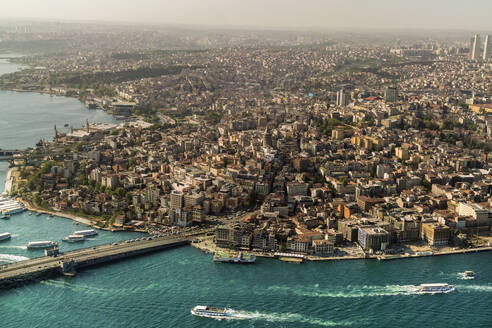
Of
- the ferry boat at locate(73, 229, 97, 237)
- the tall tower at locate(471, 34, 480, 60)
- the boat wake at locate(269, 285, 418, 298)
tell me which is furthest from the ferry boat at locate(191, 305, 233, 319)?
the tall tower at locate(471, 34, 480, 60)

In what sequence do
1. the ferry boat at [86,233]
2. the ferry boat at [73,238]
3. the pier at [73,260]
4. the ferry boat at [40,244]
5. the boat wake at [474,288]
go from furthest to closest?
the ferry boat at [86,233], the ferry boat at [73,238], the ferry boat at [40,244], the pier at [73,260], the boat wake at [474,288]

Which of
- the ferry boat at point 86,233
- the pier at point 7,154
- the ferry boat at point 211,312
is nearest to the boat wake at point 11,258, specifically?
the ferry boat at point 86,233

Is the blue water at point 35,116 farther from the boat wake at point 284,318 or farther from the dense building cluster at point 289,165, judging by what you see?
the boat wake at point 284,318

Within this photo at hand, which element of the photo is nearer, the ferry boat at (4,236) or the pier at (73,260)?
the pier at (73,260)

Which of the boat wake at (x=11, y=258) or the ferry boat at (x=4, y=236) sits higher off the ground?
the ferry boat at (x=4, y=236)

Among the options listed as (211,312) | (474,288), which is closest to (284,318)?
(211,312)

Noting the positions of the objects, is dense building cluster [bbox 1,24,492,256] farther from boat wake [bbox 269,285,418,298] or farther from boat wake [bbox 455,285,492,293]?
boat wake [bbox 455,285,492,293]
